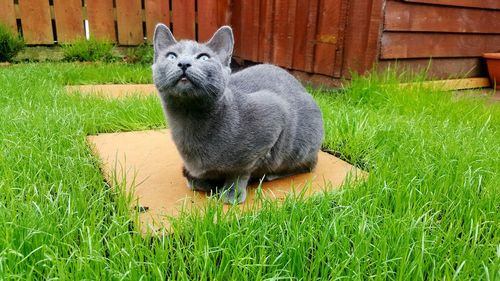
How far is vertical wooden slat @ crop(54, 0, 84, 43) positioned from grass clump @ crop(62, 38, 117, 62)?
218 millimetres

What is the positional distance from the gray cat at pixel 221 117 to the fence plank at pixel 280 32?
2.91 metres

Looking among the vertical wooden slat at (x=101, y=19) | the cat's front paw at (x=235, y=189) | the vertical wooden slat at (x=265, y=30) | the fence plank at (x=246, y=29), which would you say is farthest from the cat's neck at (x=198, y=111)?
the vertical wooden slat at (x=101, y=19)

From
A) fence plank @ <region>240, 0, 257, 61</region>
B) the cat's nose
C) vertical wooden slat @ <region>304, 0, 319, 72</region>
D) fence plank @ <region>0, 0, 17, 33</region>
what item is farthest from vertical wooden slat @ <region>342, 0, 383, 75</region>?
fence plank @ <region>0, 0, 17, 33</region>

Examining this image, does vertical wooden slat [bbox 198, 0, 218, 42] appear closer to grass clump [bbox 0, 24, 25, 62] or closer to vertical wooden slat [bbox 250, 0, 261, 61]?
vertical wooden slat [bbox 250, 0, 261, 61]

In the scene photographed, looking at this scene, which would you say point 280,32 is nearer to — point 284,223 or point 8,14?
point 8,14

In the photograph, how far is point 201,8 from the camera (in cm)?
565

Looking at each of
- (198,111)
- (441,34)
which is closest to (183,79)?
(198,111)

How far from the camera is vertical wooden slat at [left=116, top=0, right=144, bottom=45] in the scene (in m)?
5.66

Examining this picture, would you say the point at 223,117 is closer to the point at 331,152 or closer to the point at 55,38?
the point at 331,152

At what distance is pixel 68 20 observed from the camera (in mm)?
5477

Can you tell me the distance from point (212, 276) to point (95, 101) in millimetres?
2203

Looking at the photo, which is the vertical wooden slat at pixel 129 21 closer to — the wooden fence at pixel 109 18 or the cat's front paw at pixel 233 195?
the wooden fence at pixel 109 18

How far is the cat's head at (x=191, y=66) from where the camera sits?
4.27ft

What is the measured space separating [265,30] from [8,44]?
309 centimetres
